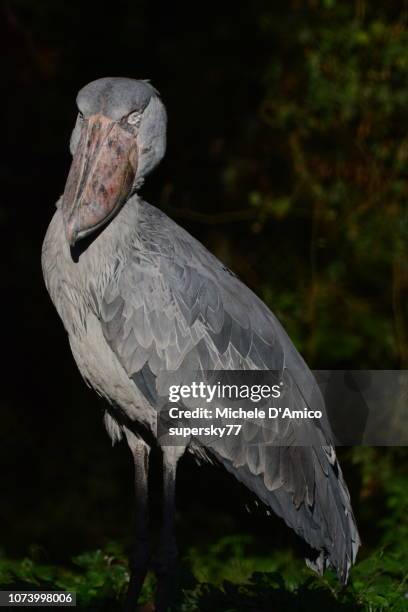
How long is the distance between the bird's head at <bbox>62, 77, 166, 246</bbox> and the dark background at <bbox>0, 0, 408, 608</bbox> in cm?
235

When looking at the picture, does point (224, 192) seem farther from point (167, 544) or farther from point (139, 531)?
point (167, 544)

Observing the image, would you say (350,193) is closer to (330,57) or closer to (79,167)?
(330,57)

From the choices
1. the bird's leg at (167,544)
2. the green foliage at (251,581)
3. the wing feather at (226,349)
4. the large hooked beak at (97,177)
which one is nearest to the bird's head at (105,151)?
the large hooked beak at (97,177)

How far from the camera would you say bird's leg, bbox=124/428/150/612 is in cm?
341

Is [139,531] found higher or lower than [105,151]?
lower

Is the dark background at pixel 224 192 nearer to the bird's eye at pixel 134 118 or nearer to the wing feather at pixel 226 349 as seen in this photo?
the wing feather at pixel 226 349

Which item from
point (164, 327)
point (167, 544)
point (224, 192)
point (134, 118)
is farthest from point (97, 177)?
point (224, 192)

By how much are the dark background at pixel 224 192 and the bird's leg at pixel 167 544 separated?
92.4 inches

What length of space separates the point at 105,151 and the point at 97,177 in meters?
0.08

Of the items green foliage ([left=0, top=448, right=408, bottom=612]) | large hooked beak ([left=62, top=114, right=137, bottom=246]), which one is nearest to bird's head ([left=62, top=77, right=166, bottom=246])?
large hooked beak ([left=62, top=114, right=137, bottom=246])

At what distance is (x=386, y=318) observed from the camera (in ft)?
20.2

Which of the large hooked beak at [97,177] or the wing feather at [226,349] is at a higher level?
the large hooked beak at [97,177]

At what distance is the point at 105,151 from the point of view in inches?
124

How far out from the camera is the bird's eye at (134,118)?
3.23m
